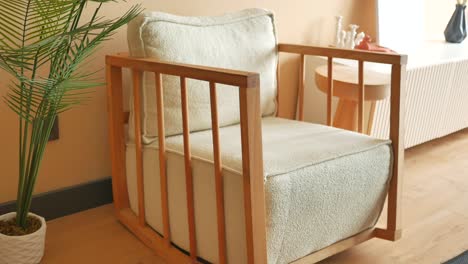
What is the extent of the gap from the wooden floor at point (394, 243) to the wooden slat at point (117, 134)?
101mm

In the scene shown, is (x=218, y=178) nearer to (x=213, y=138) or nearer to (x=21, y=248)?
(x=213, y=138)

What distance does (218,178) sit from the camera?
1235 mm

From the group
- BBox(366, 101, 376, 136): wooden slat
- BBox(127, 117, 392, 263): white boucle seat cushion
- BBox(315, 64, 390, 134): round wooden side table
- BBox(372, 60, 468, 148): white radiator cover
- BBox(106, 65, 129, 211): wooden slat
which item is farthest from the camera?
BBox(372, 60, 468, 148): white radiator cover

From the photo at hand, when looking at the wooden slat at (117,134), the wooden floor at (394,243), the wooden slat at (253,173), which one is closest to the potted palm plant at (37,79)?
the wooden floor at (394,243)

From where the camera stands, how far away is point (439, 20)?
306 centimetres

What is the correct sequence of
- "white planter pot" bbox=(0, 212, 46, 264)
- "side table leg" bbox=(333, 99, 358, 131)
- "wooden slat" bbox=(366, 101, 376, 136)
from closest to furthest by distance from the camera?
"white planter pot" bbox=(0, 212, 46, 264)
"side table leg" bbox=(333, 99, 358, 131)
"wooden slat" bbox=(366, 101, 376, 136)

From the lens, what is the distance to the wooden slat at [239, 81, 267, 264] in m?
1.12

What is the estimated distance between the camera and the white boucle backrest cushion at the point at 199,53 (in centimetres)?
149

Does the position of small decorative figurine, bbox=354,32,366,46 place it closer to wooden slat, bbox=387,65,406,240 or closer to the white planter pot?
wooden slat, bbox=387,65,406,240

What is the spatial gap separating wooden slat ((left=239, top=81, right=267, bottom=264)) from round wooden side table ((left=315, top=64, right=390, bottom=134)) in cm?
72

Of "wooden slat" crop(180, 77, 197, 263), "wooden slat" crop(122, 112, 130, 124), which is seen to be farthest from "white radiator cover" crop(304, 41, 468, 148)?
"wooden slat" crop(180, 77, 197, 263)

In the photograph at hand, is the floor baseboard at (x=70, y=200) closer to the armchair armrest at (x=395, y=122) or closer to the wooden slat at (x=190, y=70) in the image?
the wooden slat at (x=190, y=70)

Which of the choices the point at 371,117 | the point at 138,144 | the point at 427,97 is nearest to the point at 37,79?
the point at 138,144

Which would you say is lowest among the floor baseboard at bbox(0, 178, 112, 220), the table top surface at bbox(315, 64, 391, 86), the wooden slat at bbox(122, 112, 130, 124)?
the floor baseboard at bbox(0, 178, 112, 220)
